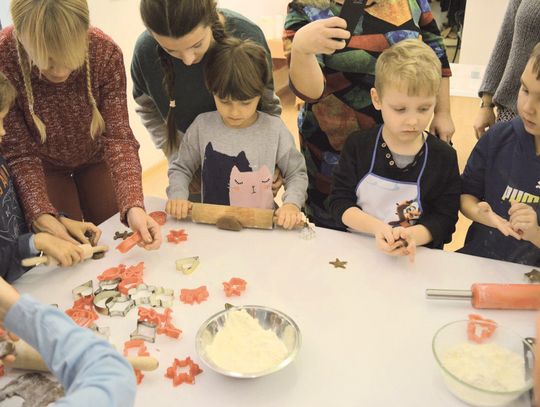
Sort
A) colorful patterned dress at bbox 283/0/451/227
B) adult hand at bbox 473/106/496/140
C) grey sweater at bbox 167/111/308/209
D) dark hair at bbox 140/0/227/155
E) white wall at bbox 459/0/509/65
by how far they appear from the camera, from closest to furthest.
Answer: dark hair at bbox 140/0/227/155, colorful patterned dress at bbox 283/0/451/227, grey sweater at bbox 167/111/308/209, adult hand at bbox 473/106/496/140, white wall at bbox 459/0/509/65

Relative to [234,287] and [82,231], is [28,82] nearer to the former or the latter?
[82,231]

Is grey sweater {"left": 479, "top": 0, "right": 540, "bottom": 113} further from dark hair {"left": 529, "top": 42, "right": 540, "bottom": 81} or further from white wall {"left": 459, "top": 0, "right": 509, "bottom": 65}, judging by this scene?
white wall {"left": 459, "top": 0, "right": 509, "bottom": 65}

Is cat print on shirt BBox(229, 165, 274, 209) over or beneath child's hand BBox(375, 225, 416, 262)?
beneath

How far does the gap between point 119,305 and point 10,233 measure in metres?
0.39

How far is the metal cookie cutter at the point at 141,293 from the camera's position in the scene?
112 centimetres

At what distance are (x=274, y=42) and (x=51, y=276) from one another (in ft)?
11.6

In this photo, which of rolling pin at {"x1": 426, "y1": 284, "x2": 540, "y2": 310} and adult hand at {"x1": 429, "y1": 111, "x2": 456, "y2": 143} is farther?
adult hand at {"x1": 429, "y1": 111, "x2": 456, "y2": 143}

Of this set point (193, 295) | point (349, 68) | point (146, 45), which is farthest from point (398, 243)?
point (146, 45)

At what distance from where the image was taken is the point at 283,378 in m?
0.91

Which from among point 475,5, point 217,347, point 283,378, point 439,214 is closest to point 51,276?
point 217,347

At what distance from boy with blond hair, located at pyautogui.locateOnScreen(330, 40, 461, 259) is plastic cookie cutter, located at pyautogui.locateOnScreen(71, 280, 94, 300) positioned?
662 mm

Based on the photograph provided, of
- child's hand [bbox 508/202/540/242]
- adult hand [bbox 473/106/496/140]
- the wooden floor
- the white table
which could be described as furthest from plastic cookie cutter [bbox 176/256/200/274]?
the wooden floor

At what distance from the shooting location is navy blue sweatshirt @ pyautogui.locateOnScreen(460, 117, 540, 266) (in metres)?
1.29

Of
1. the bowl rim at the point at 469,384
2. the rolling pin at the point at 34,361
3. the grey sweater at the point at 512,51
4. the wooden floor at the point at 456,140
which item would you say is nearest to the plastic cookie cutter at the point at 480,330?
the bowl rim at the point at 469,384
